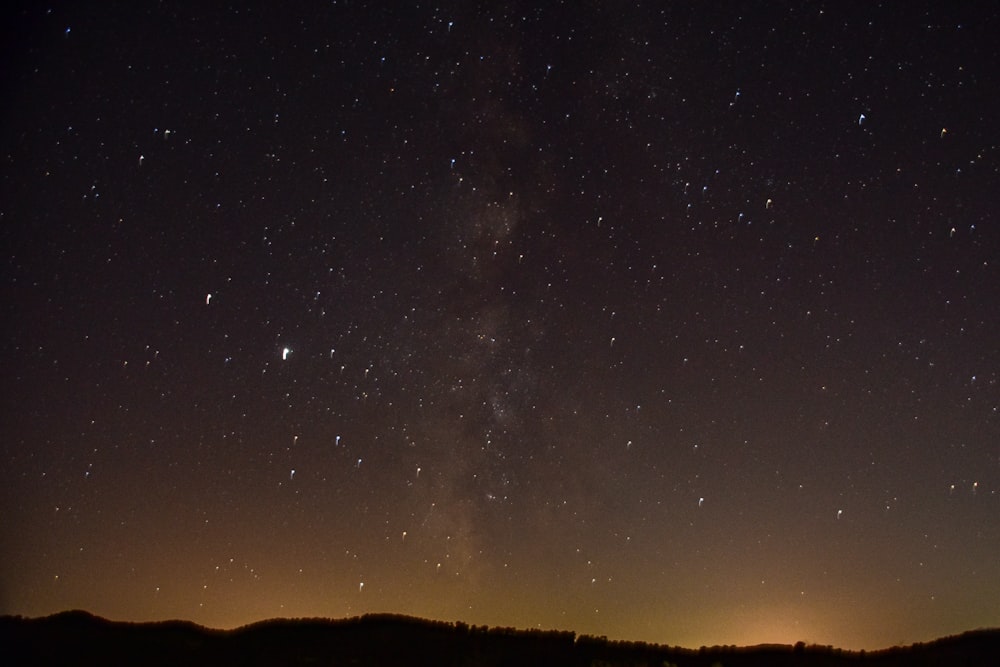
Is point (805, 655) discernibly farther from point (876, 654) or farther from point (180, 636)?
point (180, 636)

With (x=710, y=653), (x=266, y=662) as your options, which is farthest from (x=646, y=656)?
(x=266, y=662)

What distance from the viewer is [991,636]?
1471 cm

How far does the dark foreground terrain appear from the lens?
17188 millimetres

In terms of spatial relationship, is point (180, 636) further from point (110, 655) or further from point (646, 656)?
point (646, 656)

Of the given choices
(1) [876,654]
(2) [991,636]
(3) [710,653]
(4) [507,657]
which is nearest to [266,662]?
(4) [507,657]

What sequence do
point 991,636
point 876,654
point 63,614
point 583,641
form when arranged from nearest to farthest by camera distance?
point 991,636
point 876,654
point 583,641
point 63,614

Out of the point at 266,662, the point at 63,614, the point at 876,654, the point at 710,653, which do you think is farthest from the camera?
the point at 63,614

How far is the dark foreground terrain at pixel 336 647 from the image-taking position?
677 inches

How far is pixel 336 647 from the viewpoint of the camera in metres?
19.0

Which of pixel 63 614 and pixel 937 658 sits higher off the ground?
pixel 63 614

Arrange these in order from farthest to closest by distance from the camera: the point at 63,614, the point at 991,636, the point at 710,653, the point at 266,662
Result: 1. the point at 63,614
2. the point at 266,662
3. the point at 710,653
4. the point at 991,636

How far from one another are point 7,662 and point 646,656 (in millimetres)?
16429

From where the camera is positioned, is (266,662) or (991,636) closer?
(991,636)

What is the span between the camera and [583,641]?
58.9 ft
